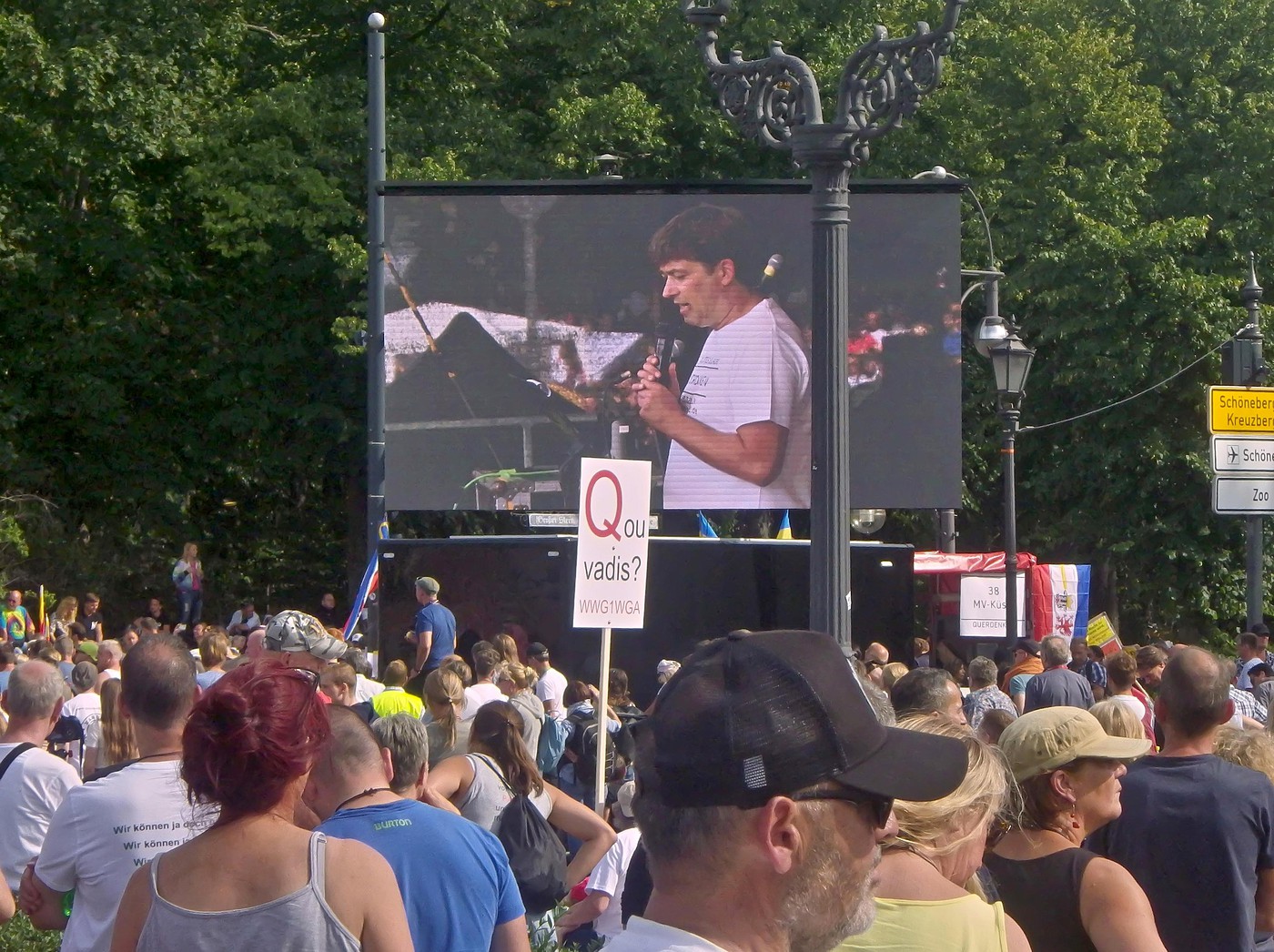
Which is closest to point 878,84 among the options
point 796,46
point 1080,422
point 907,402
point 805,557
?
point 805,557

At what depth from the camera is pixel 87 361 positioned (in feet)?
96.6

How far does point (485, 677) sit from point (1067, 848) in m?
7.38

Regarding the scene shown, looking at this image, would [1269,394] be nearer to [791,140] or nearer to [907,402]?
[791,140]

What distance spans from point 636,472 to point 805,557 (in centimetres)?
759

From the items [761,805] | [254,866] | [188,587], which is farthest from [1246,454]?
[188,587]

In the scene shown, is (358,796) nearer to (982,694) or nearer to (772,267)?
(982,694)

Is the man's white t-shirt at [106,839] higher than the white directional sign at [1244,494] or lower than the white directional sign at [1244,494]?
lower

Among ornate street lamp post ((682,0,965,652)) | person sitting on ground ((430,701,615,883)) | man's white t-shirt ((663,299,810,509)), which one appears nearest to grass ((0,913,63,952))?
person sitting on ground ((430,701,615,883))

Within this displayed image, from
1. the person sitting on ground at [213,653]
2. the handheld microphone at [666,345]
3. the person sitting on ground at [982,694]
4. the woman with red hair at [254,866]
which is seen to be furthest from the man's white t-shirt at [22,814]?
the handheld microphone at [666,345]

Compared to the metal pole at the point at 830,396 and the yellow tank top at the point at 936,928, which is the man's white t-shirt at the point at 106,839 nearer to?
the yellow tank top at the point at 936,928

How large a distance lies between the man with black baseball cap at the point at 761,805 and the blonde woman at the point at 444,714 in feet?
15.1

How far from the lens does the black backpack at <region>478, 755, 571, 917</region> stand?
5.51 meters

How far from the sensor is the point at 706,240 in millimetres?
20672

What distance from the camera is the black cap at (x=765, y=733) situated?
2049mm
